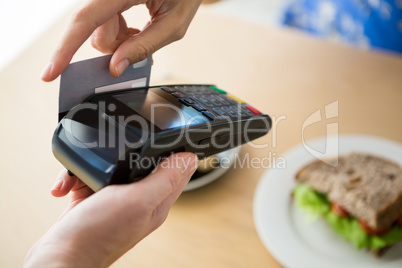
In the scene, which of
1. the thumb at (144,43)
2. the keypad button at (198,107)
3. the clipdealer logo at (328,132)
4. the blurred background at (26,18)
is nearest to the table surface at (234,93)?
the clipdealer logo at (328,132)

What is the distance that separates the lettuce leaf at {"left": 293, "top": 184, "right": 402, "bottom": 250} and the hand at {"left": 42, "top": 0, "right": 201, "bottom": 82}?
447mm

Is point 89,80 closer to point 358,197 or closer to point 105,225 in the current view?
point 105,225

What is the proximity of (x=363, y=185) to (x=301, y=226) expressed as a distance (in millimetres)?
170

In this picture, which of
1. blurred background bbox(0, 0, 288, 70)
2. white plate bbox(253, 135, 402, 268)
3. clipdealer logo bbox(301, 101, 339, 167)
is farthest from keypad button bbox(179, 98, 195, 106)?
blurred background bbox(0, 0, 288, 70)

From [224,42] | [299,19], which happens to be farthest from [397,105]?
[299,19]

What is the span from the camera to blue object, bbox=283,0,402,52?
1.45 meters

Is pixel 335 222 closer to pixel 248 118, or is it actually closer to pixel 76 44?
pixel 248 118

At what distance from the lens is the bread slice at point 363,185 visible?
91 cm

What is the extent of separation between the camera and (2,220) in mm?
911

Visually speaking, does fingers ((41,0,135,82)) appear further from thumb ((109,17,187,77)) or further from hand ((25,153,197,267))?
hand ((25,153,197,267))

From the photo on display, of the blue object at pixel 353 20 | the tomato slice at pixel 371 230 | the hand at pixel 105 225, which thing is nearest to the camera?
the hand at pixel 105 225

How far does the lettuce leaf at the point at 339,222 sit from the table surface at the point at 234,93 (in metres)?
0.11

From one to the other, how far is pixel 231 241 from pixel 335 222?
0.23 meters

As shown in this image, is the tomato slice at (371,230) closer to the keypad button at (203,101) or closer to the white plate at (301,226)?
the white plate at (301,226)
